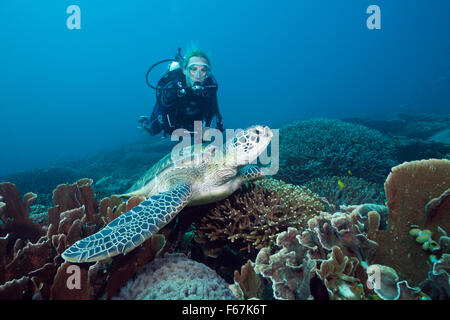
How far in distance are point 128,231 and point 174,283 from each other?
0.61m

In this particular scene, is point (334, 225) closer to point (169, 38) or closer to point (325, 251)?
point (325, 251)

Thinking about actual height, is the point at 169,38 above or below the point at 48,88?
above

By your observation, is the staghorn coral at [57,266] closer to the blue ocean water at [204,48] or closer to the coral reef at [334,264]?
the coral reef at [334,264]

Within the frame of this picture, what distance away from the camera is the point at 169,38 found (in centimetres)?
12938

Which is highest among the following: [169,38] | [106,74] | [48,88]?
[169,38]

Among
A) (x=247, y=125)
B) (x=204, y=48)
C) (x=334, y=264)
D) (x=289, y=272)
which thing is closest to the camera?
(x=334, y=264)

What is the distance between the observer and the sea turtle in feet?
5.38

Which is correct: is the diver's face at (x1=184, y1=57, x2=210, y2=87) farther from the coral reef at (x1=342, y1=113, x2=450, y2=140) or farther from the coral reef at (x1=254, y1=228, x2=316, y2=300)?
the coral reef at (x1=342, y1=113, x2=450, y2=140)

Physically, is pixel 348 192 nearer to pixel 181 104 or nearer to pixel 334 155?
pixel 334 155

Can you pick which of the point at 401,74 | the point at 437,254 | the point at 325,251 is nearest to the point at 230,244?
the point at 325,251

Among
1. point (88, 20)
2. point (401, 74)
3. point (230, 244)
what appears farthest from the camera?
point (88, 20)

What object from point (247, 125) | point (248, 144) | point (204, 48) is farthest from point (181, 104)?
point (204, 48)

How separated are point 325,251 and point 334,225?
27 centimetres

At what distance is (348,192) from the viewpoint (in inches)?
158
